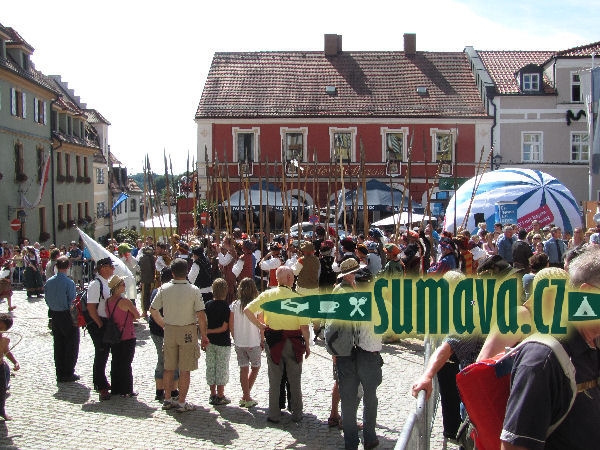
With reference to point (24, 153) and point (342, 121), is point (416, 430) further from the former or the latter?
point (24, 153)

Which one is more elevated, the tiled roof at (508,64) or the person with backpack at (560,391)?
the tiled roof at (508,64)

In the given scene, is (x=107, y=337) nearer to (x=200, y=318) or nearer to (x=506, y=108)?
(x=200, y=318)

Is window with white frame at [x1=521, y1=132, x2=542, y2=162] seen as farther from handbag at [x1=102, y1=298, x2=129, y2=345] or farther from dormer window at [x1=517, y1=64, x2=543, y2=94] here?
handbag at [x1=102, y1=298, x2=129, y2=345]

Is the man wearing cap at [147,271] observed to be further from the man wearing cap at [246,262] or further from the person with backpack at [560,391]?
the person with backpack at [560,391]

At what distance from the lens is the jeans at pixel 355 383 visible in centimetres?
606

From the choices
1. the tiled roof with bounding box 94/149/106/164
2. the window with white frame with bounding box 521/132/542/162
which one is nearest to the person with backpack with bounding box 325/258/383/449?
the window with white frame with bounding box 521/132/542/162

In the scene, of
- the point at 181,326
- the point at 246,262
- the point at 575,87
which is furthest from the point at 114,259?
the point at 575,87

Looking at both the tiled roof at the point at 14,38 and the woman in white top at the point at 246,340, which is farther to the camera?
the tiled roof at the point at 14,38

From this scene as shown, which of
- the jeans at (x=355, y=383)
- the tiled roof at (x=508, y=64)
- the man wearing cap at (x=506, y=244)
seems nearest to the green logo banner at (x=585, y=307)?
the jeans at (x=355, y=383)

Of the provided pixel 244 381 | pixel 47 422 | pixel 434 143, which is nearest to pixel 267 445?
pixel 244 381

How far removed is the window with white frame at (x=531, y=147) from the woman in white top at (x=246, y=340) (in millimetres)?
27969

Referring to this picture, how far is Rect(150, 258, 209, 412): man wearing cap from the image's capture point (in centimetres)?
749

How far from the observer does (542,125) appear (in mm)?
33094

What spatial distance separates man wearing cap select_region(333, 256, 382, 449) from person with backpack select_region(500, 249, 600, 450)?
3123mm
